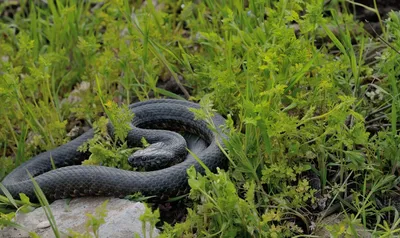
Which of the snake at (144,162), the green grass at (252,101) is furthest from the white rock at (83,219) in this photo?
the green grass at (252,101)

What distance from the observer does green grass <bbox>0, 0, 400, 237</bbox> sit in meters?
4.10

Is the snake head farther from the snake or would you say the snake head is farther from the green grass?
the green grass

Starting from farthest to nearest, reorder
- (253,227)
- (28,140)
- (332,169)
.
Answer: (28,140), (332,169), (253,227)

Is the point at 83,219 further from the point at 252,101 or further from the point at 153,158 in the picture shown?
the point at 252,101

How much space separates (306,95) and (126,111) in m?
1.25

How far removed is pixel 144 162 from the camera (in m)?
4.80

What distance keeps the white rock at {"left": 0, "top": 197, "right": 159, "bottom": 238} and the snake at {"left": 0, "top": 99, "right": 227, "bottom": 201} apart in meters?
0.08

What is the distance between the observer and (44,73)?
541cm

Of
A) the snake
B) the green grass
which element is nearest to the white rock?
the snake

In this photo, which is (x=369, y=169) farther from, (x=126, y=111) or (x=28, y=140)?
A: (x=28, y=140)

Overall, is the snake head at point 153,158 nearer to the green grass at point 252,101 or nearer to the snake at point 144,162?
the snake at point 144,162

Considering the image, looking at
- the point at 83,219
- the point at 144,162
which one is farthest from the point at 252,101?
the point at 83,219

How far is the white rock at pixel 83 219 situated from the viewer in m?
4.16

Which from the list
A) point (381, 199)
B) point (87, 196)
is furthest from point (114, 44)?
point (381, 199)
